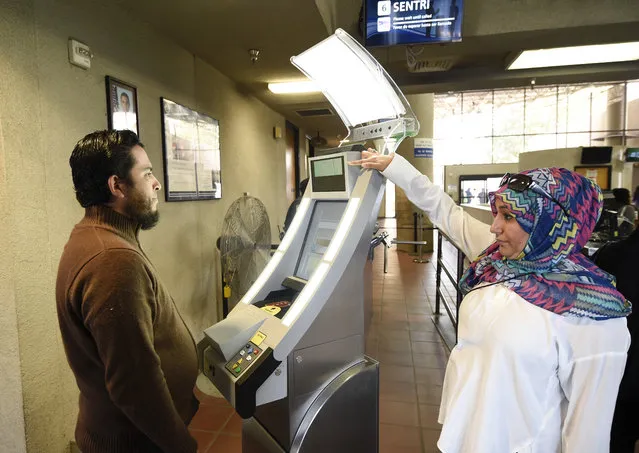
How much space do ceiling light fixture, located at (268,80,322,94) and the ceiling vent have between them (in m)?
1.10

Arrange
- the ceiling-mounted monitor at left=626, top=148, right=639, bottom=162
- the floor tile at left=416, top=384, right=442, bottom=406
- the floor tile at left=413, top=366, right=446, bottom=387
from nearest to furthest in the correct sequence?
1. the floor tile at left=416, top=384, right=442, bottom=406
2. the floor tile at left=413, top=366, right=446, bottom=387
3. the ceiling-mounted monitor at left=626, top=148, right=639, bottom=162

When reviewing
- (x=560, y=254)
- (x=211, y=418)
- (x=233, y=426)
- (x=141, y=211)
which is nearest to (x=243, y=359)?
(x=141, y=211)

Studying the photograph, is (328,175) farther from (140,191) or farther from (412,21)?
(412,21)

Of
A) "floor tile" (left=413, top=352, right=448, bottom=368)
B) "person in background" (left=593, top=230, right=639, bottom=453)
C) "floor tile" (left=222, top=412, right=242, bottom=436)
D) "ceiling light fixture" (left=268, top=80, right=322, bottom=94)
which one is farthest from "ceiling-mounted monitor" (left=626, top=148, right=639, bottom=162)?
"floor tile" (left=222, top=412, right=242, bottom=436)

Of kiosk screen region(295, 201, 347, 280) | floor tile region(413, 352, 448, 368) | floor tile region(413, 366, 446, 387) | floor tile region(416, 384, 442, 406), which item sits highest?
kiosk screen region(295, 201, 347, 280)

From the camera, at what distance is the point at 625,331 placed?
3.17 ft

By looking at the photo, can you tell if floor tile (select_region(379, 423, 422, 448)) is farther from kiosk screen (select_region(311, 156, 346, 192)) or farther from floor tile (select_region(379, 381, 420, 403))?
kiosk screen (select_region(311, 156, 346, 192))

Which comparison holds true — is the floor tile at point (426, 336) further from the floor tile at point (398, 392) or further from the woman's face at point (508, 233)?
the woman's face at point (508, 233)

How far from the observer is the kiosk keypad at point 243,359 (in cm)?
121

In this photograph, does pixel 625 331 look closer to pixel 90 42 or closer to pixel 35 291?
pixel 35 291

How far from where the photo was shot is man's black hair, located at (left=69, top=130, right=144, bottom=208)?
1.10 meters

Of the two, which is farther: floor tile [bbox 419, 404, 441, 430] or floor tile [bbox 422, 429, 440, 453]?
floor tile [bbox 419, 404, 441, 430]

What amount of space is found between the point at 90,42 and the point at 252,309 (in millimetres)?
1712

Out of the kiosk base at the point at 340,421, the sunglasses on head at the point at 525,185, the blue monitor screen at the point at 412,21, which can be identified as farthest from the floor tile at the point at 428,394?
the blue monitor screen at the point at 412,21
